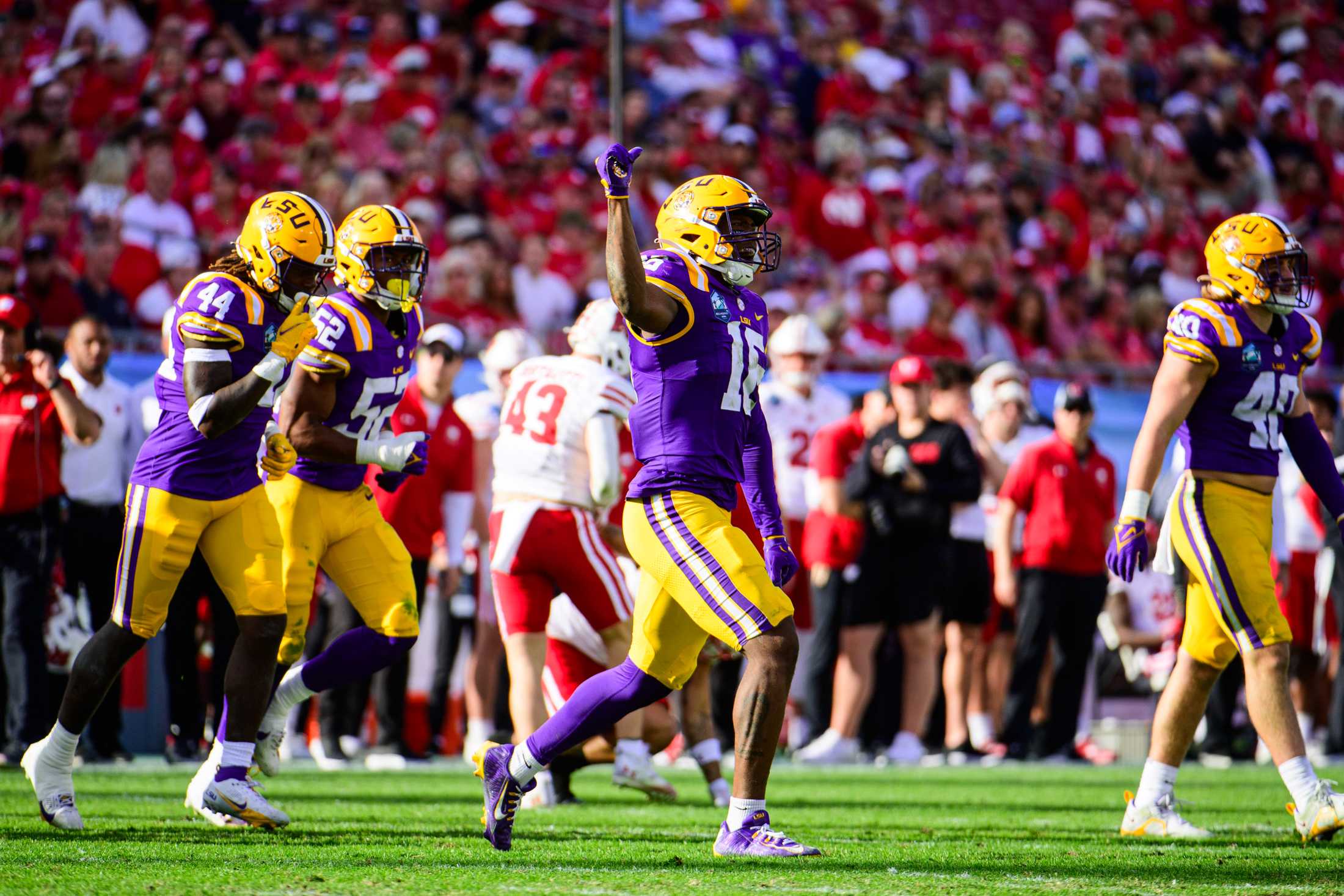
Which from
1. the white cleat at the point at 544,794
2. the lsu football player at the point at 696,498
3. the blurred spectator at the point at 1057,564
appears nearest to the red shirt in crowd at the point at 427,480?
the white cleat at the point at 544,794

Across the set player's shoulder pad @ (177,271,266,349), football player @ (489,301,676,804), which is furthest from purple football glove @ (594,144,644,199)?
football player @ (489,301,676,804)

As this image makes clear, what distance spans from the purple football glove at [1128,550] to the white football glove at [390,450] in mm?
2496

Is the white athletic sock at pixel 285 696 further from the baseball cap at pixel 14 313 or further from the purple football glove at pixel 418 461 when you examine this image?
the baseball cap at pixel 14 313

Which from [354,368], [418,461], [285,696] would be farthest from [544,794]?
[354,368]

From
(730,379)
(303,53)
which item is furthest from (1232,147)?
(730,379)

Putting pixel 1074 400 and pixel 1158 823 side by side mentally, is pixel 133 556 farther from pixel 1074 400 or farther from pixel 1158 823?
pixel 1074 400

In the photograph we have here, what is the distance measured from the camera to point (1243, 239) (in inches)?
251

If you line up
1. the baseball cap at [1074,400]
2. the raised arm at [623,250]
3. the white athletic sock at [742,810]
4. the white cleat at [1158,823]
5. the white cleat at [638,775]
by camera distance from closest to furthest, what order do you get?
1. the raised arm at [623,250]
2. the white athletic sock at [742,810]
3. the white cleat at [1158,823]
4. the white cleat at [638,775]
5. the baseball cap at [1074,400]

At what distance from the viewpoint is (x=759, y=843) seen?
17.1 ft

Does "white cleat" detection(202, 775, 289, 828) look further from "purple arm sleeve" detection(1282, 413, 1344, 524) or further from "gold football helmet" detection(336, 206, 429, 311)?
"purple arm sleeve" detection(1282, 413, 1344, 524)

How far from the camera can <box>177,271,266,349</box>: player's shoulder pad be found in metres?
5.88

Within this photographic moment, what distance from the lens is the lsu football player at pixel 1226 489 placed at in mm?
6164

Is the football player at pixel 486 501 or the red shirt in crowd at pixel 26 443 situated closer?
the red shirt in crowd at pixel 26 443

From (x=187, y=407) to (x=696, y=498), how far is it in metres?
1.88
